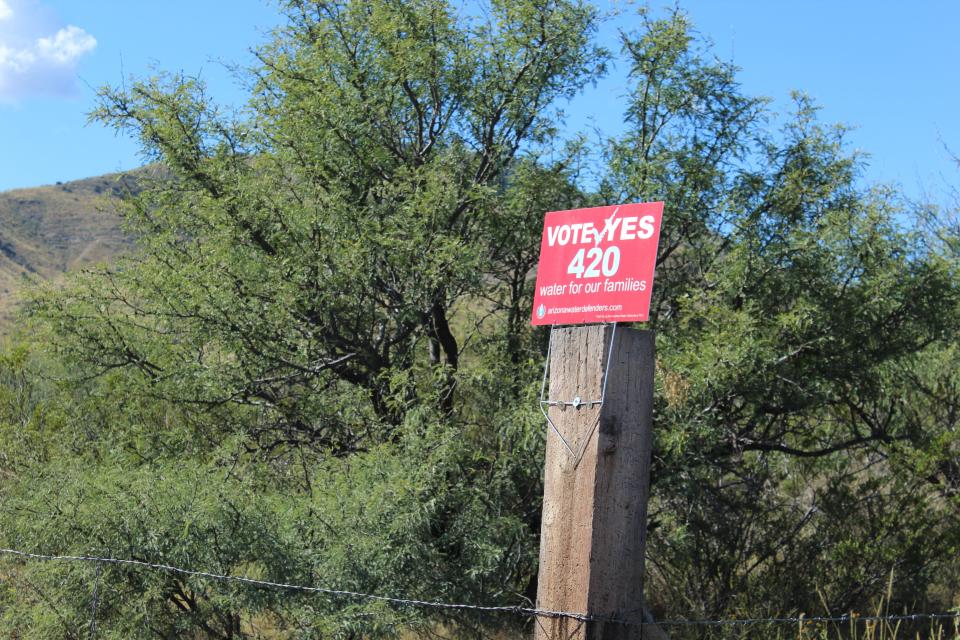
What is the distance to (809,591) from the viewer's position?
10.1 meters

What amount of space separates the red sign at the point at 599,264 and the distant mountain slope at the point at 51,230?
213 feet

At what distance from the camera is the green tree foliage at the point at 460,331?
8.33 meters

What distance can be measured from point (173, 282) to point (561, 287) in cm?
538

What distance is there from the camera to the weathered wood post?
405 centimetres

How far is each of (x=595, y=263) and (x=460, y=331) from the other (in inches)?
239

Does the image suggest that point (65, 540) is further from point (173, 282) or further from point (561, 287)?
point (561, 287)

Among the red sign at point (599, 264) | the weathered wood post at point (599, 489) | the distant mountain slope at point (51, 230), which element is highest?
the distant mountain slope at point (51, 230)

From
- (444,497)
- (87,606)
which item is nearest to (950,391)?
(444,497)

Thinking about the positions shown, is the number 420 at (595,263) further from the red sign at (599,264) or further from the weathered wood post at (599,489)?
the weathered wood post at (599,489)

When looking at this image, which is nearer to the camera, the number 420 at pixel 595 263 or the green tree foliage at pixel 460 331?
the number 420 at pixel 595 263

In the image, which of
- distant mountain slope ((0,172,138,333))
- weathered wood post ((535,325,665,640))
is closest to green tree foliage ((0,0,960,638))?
weathered wood post ((535,325,665,640))

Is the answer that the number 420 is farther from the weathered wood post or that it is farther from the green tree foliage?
the green tree foliage

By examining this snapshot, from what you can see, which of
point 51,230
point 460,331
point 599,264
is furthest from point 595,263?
point 51,230

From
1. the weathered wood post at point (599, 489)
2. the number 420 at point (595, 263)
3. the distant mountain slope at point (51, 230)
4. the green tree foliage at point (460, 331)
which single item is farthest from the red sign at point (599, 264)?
the distant mountain slope at point (51, 230)
